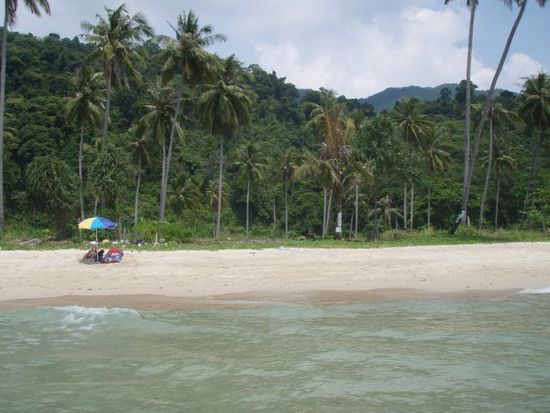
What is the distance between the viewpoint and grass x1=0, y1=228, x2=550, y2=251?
22.2 metres

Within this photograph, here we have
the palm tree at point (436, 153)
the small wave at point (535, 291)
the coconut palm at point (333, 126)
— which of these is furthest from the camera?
the palm tree at point (436, 153)

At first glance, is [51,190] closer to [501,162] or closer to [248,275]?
[248,275]

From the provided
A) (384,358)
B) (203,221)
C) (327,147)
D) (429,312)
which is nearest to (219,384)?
(384,358)

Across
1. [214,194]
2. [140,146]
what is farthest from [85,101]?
[214,194]

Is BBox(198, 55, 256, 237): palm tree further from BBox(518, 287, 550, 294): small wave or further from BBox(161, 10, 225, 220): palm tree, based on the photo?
BBox(518, 287, 550, 294): small wave

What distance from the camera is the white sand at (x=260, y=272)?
15.9 m

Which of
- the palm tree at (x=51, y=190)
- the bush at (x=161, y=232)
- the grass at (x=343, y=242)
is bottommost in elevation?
the grass at (x=343, y=242)

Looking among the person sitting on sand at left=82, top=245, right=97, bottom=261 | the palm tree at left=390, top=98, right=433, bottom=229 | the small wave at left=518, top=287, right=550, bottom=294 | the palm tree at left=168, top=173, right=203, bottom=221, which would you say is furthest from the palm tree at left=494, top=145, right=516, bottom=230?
the person sitting on sand at left=82, top=245, right=97, bottom=261

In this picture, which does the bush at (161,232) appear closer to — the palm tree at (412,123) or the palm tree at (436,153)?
the palm tree at (412,123)

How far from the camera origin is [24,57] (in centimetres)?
5978

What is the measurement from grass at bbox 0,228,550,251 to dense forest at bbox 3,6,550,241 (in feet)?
7.17

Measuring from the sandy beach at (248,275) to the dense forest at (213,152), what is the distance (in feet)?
23.2

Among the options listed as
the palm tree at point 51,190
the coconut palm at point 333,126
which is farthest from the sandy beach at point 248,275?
the coconut palm at point 333,126

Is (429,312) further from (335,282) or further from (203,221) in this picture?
(203,221)
